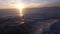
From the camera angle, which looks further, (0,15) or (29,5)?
(0,15)

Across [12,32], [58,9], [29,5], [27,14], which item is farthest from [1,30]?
[58,9]

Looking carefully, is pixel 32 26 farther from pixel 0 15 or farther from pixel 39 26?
pixel 0 15

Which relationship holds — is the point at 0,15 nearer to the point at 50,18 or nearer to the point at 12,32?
the point at 12,32

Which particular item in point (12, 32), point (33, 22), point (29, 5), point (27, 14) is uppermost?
point (29, 5)

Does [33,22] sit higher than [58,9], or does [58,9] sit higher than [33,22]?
[58,9]

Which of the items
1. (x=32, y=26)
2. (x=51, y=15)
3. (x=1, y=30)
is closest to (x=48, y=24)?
(x=51, y=15)

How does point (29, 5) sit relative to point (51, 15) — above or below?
above
